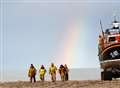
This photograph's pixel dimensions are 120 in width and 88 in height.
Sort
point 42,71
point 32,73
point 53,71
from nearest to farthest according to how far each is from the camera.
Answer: point 53,71 → point 32,73 → point 42,71

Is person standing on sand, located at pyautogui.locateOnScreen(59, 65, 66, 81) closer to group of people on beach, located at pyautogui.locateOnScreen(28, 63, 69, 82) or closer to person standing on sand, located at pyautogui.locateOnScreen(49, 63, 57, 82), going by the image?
group of people on beach, located at pyautogui.locateOnScreen(28, 63, 69, 82)

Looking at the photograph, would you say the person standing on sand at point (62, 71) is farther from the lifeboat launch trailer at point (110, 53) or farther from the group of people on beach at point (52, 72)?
the lifeboat launch trailer at point (110, 53)

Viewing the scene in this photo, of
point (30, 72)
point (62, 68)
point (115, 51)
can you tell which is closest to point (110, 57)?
point (115, 51)

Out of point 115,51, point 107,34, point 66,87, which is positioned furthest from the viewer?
point 107,34

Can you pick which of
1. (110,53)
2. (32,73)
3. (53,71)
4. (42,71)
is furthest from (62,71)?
(110,53)

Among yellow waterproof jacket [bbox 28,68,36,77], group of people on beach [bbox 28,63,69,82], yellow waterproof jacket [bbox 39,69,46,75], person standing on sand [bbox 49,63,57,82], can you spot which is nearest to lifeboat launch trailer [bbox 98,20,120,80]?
group of people on beach [bbox 28,63,69,82]

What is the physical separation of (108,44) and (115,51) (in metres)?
1.14

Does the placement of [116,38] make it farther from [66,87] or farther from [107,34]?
[66,87]

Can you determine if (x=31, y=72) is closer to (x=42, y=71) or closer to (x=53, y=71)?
(x=42, y=71)

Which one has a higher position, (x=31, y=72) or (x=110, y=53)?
(x=110, y=53)

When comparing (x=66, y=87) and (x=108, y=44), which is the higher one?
(x=108, y=44)

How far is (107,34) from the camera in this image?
38.1 metres

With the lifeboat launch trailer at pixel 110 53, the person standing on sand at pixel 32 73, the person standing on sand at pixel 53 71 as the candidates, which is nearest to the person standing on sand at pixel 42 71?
the person standing on sand at pixel 32 73

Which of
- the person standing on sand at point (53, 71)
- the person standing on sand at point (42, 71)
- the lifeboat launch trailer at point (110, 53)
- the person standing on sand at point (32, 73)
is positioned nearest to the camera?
the lifeboat launch trailer at point (110, 53)
